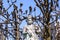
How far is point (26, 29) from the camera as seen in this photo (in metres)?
11.0

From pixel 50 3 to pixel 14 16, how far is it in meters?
5.59

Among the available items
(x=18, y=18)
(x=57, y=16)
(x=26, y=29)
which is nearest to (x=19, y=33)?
(x=18, y=18)

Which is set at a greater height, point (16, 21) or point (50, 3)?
point (50, 3)

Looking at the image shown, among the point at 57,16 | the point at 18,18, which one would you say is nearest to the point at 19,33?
the point at 18,18

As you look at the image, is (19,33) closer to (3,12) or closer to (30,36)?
(3,12)

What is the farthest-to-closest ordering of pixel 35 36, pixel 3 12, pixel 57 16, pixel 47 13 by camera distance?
pixel 3 12, pixel 35 36, pixel 57 16, pixel 47 13

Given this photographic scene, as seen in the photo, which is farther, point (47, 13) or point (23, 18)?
point (23, 18)

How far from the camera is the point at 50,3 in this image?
8734mm

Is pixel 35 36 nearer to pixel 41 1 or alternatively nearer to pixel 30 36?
pixel 30 36

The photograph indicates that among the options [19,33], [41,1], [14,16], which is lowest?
[19,33]

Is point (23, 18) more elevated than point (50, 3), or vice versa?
point (50, 3)

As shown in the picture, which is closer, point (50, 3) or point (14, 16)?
point (50, 3)

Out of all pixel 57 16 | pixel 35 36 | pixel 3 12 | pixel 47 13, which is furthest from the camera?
pixel 3 12

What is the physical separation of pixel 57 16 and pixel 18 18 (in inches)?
209
